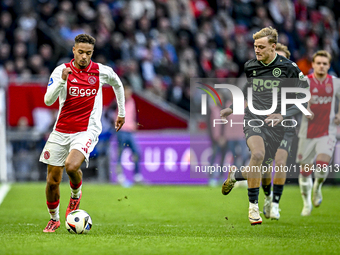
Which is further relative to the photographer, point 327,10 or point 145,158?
point 327,10

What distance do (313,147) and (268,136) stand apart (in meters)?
2.42

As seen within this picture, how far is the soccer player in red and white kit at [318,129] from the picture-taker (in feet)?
29.0

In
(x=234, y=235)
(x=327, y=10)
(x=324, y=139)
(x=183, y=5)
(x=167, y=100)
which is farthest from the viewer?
(x=327, y=10)

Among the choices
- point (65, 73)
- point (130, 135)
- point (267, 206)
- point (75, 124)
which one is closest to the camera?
point (65, 73)

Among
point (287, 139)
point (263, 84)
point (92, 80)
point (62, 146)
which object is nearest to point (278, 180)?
point (287, 139)

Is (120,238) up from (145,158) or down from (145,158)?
up

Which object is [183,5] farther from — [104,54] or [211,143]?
[211,143]

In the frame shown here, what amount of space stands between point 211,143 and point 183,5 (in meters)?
7.01

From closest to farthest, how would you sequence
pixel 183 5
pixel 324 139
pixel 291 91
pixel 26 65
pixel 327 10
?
1. pixel 291 91
2. pixel 324 139
3. pixel 26 65
4. pixel 183 5
5. pixel 327 10

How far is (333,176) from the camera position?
14094 millimetres

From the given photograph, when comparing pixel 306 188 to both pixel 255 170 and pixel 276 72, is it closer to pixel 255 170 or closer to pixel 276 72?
pixel 255 170

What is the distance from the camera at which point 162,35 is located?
1748 cm

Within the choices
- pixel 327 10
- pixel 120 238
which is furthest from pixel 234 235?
pixel 327 10

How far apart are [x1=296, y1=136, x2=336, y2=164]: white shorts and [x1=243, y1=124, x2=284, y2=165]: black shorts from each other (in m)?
2.05
